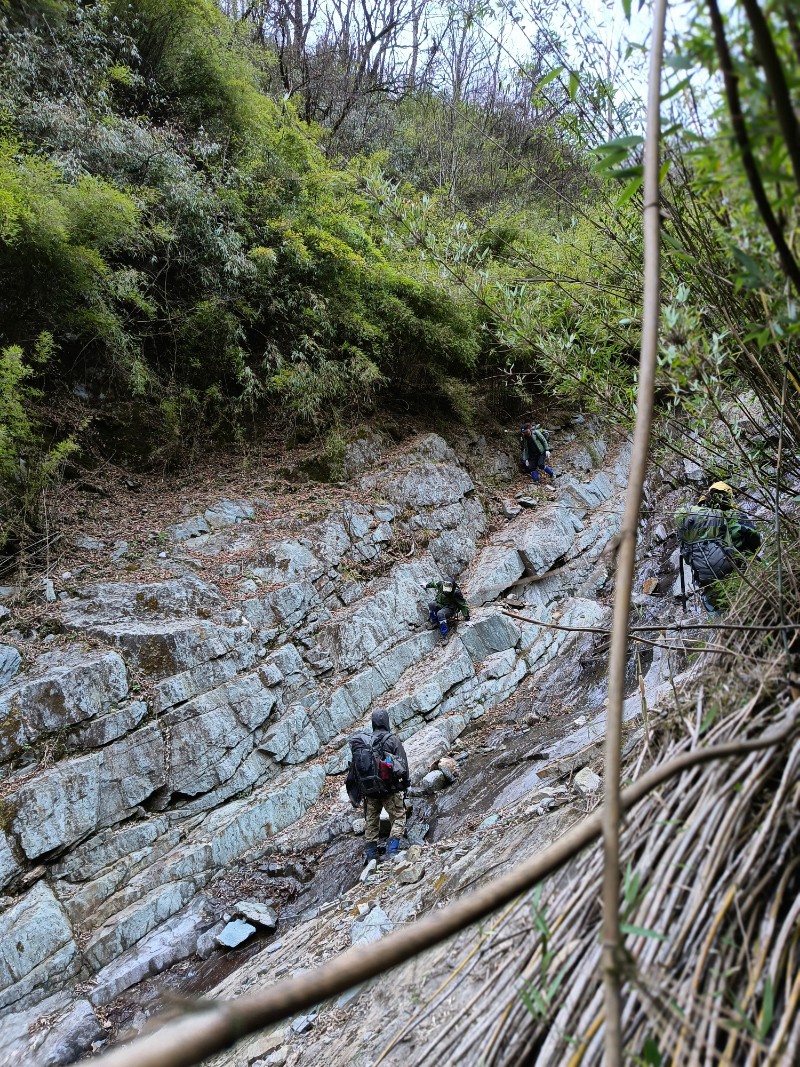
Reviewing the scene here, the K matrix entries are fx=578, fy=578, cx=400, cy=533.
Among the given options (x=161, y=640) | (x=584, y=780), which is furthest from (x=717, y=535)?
(x=161, y=640)

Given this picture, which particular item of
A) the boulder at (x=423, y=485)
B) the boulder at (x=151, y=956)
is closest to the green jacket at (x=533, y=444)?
the boulder at (x=423, y=485)

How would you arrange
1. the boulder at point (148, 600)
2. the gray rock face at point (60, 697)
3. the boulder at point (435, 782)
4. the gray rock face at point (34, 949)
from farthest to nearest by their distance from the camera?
the boulder at point (148, 600)
the boulder at point (435, 782)
the gray rock face at point (60, 697)
the gray rock face at point (34, 949)

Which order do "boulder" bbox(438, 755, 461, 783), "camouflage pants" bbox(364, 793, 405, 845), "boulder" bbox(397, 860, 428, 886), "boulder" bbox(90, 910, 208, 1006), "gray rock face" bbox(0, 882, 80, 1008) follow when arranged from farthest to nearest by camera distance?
"boulder" bbox(438, 755, 461, 783) < "camouflage pants" bbox(364, 793, 405, 845) < "boulder" bbox(90, 910, 208, 1006) < "gray rock face" bbox(0, 882, 80, 1008) < "boulder" bbox(397, 860, 428, 886)

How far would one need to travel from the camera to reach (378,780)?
602cm

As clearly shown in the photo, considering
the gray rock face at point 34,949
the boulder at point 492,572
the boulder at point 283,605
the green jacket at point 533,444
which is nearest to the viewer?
the gray rock face at point 34,949

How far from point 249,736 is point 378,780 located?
2176 millimetres

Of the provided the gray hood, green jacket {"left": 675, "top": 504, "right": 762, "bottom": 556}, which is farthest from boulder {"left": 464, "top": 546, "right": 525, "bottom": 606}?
green jacket {"left": 675, "top": 504, "right": 762, "bottom": 556}

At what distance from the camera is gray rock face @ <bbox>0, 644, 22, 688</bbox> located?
20.7ft

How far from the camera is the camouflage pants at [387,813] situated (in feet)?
20.4

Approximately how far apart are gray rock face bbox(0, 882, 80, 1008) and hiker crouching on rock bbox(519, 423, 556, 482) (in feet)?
40.0

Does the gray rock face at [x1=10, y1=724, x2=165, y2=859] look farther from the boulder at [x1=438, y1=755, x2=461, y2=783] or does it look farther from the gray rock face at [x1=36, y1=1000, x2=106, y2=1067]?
the boulder at [x1=438, y1=755, x2=461, y2=783]

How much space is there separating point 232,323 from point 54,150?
3.48 meters

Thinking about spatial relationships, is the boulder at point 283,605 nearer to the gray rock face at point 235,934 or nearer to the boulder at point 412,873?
the gray rock face at point 235,934

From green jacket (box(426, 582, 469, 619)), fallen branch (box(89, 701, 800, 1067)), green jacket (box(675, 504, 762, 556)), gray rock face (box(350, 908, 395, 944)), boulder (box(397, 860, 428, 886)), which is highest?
fallen branch (box(89, 701, 800, 1067))
